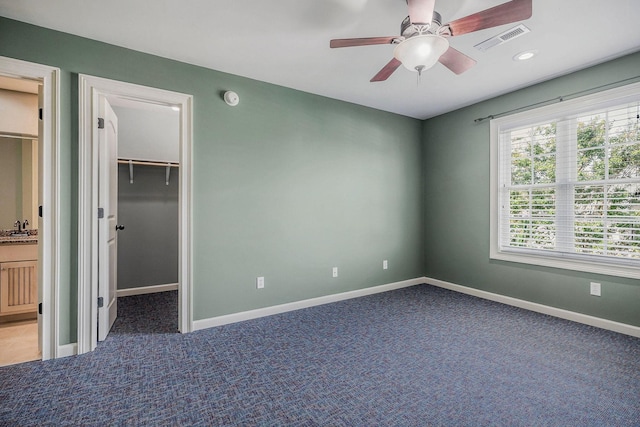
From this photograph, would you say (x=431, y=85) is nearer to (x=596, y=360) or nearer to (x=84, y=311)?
(x=596, y=360)

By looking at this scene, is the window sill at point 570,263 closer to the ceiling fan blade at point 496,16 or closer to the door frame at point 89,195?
the ceiling fan blade at point 496,16

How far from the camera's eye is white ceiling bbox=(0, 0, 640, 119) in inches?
83.7

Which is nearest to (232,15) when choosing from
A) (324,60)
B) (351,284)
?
(324,60)

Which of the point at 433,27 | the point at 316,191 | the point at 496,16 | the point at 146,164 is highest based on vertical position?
the point at 433,27

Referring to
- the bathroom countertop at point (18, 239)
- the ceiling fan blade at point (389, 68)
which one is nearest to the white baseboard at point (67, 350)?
the bathroom countertop at point (18, 239)

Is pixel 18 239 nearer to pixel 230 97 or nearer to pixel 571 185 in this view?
pixel 230 97

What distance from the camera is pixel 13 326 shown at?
3055mm

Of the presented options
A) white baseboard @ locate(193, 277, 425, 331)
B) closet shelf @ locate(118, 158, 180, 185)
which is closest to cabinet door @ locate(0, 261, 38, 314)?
closet shelf @ locate(118, 158, 180, 185)

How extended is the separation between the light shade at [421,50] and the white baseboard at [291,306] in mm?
2698

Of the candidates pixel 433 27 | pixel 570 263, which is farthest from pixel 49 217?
pixel 570 263

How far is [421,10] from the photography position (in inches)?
68.9

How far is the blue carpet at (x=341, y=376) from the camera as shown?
1.77m

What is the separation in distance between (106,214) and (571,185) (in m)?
4.59

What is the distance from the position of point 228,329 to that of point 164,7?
269 cm
